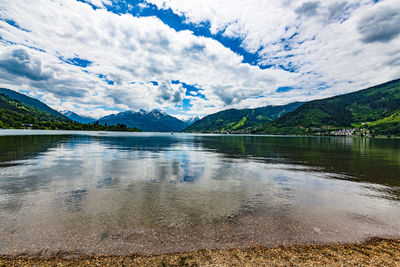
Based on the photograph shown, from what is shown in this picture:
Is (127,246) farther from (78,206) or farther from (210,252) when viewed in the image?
(78,206)

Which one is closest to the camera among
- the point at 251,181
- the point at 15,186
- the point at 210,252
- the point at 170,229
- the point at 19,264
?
the point at 19,264

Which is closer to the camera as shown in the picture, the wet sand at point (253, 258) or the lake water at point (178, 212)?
the wet sand at point (253, 258)

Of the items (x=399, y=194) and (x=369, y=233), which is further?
(x=399, y=194)

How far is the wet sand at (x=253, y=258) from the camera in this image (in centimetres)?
998

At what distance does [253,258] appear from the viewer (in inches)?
421

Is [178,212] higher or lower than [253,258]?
higher

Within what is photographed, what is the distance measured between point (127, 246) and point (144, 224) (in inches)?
110

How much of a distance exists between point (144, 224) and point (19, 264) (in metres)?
6.72

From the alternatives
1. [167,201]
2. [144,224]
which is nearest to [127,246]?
[144,224]

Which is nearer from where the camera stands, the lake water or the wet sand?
the wet sand

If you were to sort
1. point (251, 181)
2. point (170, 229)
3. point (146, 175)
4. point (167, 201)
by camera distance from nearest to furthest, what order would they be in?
point (170, 229), point (167, 201), point (251, 181), point (146, 175)

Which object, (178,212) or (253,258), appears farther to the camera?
(178,212)

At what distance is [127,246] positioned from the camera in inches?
452

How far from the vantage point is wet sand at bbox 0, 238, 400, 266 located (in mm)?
9977
